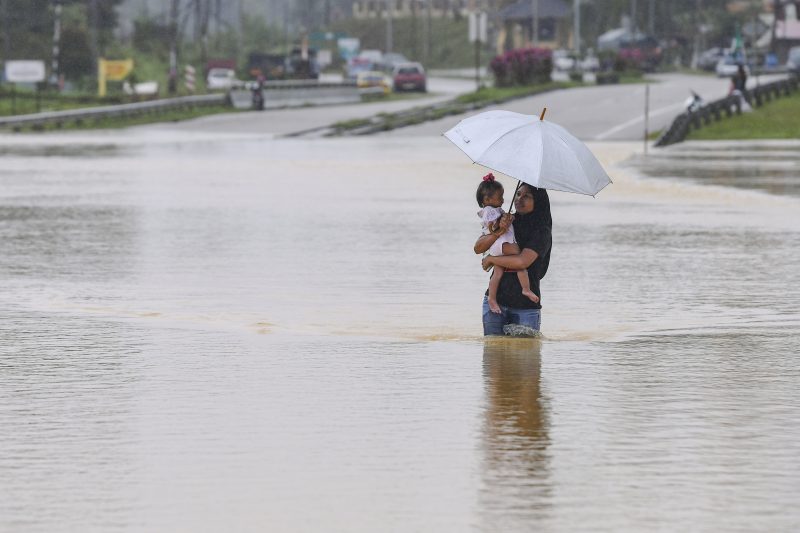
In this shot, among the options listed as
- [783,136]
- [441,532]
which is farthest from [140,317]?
[783,136]

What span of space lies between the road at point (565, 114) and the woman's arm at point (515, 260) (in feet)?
122

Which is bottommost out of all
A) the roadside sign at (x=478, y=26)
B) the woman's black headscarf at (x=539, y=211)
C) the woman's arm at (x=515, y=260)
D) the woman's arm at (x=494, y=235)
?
the woman's arm at (x=515, y=260)

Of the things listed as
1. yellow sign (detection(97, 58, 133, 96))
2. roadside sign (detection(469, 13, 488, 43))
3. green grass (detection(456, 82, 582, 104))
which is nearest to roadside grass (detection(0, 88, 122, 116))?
yellow sign (detection(97, 58, 133, 96))

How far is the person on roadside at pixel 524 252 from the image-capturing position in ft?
42.7

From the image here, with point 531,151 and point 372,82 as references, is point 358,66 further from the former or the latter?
point 531,151

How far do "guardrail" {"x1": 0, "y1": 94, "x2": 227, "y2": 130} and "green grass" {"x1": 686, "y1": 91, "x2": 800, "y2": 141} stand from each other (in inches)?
711

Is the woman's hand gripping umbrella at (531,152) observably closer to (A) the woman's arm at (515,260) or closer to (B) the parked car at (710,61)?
(A) the woman's arm at (515,260)

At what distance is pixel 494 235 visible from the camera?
13039 millimetres

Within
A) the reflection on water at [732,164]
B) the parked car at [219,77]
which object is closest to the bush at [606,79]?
the parked car at [219,77]

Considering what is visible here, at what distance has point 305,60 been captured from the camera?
96062 mm

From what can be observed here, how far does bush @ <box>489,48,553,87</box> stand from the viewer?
85938mm

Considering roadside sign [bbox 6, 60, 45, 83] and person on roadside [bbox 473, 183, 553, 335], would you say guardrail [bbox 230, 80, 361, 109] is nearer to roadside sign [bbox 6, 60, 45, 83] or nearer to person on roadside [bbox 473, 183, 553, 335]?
roadside sign [bbox 6, 60, 45, 83]

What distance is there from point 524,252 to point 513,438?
3.28 metres

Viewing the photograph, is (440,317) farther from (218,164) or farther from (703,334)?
(218,164)
